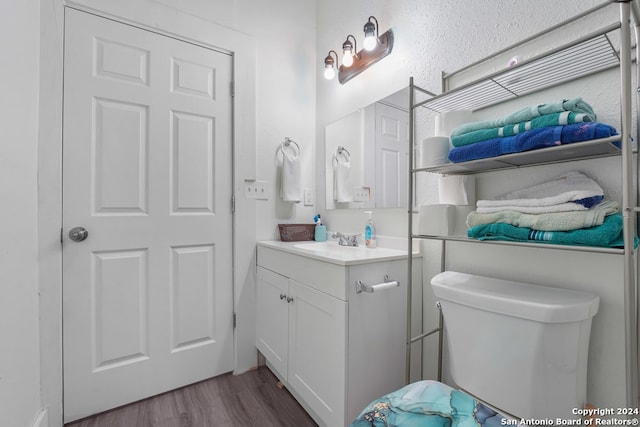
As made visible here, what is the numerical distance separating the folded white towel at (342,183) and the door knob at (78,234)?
137 centimetres

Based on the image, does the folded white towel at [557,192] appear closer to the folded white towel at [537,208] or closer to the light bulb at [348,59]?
the folded white towel at [537,208]

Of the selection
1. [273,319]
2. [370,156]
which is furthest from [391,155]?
[273,319]

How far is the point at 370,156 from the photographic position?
163 cm

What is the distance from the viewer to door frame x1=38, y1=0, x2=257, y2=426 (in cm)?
127

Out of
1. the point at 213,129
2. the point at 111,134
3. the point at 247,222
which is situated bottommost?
the point at 247,222

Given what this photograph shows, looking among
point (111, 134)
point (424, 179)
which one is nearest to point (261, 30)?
point (111, 134)

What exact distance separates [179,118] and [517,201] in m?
1.67

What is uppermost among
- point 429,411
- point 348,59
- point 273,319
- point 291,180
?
point 348,59

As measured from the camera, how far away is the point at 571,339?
76 centimetres

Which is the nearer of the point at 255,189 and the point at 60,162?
the point at 60,162

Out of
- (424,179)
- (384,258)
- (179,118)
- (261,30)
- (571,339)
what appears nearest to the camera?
(571,339)

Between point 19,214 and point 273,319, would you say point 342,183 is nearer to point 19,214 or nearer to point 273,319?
point 273,319

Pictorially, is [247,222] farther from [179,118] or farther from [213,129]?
[179,118]

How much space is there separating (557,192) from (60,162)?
80.6 inches
